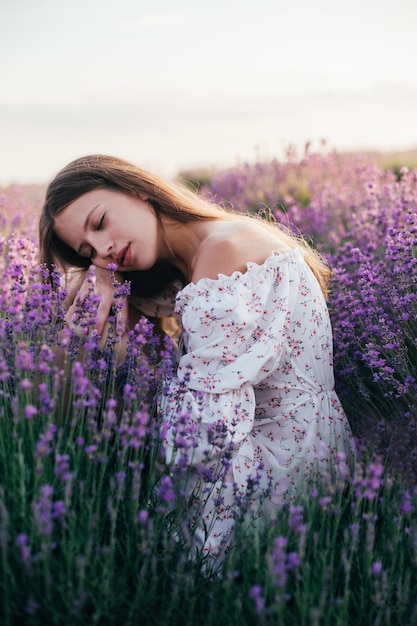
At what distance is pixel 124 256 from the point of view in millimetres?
2904

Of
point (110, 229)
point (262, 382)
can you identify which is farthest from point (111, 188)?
point (262, 382)

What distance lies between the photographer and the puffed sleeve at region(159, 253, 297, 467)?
7.91 feet

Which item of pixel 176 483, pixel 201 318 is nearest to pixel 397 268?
pixel 201 318

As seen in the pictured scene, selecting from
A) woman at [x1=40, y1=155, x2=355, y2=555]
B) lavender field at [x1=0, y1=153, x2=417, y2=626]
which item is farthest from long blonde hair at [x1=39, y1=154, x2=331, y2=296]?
lavender field at [x1=0, y1=153, x2=417, y2=626]

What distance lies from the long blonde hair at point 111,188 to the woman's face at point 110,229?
2.0 inches

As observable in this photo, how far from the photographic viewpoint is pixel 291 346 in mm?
2832

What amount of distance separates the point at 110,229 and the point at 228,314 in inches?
25.3

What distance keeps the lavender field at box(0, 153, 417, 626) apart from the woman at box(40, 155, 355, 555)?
15 cm

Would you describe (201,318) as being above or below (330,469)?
above

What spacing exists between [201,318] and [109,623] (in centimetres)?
119

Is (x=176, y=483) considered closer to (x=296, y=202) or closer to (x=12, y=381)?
(x=12, y=381)

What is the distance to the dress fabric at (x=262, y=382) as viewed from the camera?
238 centimetres

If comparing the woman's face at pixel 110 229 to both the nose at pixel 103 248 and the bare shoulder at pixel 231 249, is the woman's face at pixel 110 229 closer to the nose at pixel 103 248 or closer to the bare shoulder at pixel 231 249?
the nose at pixel 103 248

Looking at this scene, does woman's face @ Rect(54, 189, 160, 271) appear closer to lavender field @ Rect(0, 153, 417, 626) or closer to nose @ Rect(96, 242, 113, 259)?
nose @ Rect(96, 242, 113, 259)
